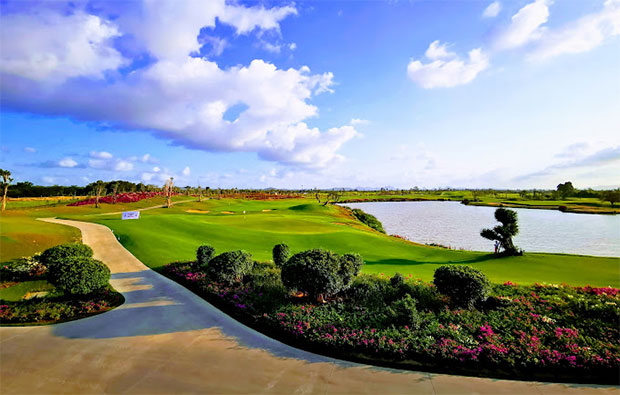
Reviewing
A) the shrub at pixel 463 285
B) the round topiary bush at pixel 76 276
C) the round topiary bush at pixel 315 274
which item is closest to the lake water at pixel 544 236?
the shrub at pixel 463 285

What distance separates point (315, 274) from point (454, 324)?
5349 millimetres

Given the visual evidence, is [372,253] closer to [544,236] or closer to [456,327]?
[456,327]

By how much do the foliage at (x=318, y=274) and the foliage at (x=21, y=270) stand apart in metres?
15.3

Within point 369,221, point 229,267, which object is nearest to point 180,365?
point 229,267

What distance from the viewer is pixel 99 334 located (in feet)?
33.1

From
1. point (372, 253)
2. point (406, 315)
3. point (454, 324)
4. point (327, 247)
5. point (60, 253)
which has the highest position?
point (60, 253)

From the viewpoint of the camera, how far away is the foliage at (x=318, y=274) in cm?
1157

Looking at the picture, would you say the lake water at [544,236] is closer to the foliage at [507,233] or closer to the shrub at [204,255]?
the foliage at [507,233]

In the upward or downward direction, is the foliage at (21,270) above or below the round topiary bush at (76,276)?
below

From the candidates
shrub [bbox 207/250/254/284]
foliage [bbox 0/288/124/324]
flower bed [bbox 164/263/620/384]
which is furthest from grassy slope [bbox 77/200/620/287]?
shrub [bbox 207/250/254/284]

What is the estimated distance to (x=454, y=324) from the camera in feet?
32.8

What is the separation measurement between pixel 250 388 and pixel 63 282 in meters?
10.9

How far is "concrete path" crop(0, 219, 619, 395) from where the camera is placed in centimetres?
716

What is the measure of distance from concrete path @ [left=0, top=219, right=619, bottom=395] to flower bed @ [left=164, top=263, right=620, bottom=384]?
20.2 inches
